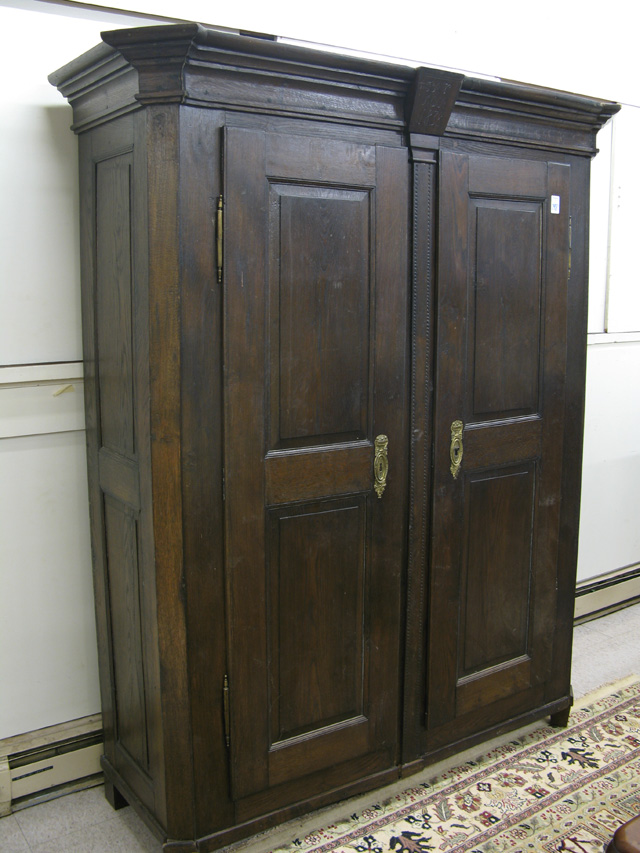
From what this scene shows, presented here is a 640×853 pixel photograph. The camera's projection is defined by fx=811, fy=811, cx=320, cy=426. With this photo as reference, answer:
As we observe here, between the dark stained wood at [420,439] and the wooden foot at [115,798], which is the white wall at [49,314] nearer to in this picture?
the wooden foot at [115,798]

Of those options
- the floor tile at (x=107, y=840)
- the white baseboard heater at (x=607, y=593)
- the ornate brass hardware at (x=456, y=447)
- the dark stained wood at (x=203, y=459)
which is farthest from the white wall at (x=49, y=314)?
the white baseboard heater at (x=607, y=593)

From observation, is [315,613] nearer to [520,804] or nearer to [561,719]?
[520,804]

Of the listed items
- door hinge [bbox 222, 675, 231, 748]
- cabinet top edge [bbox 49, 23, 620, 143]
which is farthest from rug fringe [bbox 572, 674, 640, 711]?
cabinet top edge [bbox 49, 23, 620, 143]

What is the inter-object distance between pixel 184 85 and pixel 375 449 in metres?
0.98

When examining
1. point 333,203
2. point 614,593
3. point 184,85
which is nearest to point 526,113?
point 333,203

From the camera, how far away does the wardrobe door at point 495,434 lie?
2234mm

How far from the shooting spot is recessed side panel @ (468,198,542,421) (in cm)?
227

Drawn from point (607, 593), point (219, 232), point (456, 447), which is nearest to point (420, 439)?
point (456, 447)

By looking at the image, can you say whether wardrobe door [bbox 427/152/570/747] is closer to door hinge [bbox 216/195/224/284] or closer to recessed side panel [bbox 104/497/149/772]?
door hinge [bbox 216/195/224/284]

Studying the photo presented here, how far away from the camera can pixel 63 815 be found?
89.0 inches

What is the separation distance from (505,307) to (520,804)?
1419 millimetres

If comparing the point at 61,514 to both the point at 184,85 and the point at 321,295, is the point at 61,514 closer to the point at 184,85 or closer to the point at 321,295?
the point at 321,295

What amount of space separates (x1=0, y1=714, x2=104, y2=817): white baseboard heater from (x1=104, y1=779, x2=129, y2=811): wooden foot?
0.33ft

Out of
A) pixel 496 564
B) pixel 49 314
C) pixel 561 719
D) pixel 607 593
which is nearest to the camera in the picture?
pixel 49 314
